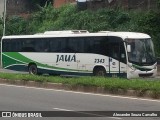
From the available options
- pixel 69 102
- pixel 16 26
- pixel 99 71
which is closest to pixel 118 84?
pixel 69 102

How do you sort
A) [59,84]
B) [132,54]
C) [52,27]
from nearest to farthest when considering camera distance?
[59,84] → [132,54] → [52,27]

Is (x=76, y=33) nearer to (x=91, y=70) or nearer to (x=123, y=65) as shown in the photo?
(x=91, y=70)

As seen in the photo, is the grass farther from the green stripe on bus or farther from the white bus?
the green stripe on bus

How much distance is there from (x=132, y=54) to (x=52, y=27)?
26.5m

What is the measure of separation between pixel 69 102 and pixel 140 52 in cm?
1041

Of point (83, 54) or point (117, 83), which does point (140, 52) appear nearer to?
point (83, 54)

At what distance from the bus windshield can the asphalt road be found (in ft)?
23.0

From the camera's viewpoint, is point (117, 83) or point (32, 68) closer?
point (117, 83)

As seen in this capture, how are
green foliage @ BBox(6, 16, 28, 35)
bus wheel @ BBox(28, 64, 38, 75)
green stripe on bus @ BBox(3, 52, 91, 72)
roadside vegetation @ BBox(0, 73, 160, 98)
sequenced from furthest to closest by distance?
green foliage @ BBox(6, 16, 28, 35) → green stripe on bus @ BBox(3, 52, 91, 72) → bus wheel @ BBox(28, 64, 38, 75) → roadside vegetation @ BBox(0, 73, 160, 98)

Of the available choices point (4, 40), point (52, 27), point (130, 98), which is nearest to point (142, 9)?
point (52, 27)

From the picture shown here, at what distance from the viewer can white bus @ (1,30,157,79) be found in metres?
25.2

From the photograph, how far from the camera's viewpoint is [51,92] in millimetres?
18891

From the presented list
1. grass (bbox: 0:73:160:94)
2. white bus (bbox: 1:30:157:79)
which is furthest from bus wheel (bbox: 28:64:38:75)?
grass (bbox: 0:73:160:94)

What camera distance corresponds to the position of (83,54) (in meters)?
27.3
